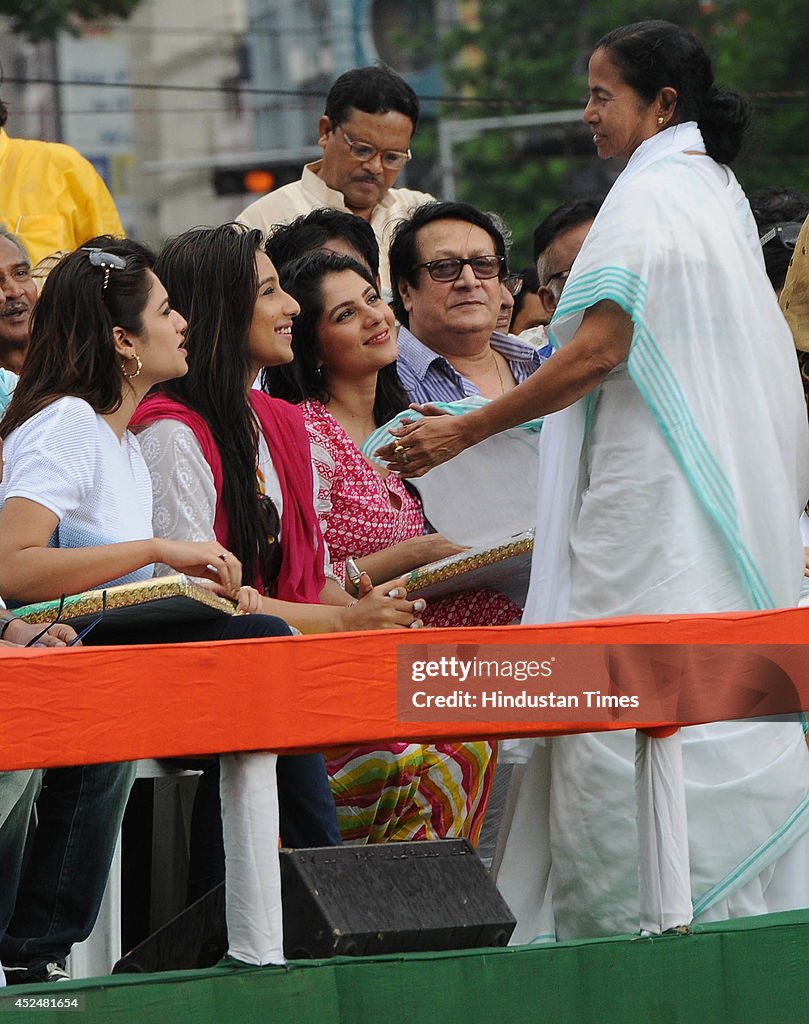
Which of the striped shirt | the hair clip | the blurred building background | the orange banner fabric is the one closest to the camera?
the orange banner fabric

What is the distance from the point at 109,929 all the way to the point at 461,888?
0.76 meters

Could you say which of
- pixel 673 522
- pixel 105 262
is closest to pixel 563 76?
pixel 105 262

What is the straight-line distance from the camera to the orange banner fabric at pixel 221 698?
9.05 feet

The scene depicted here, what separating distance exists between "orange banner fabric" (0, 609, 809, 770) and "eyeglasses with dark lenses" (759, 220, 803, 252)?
2394 millimetres

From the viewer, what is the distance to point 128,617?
3.59 m

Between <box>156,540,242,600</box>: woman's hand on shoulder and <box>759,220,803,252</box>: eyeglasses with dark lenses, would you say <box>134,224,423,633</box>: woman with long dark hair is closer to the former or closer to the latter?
<box>156,540,242,600</box>: woman's hand on shoulder

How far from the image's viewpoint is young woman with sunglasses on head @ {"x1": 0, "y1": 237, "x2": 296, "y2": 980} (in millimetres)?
2918

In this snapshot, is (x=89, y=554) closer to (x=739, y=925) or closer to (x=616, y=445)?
(x=616, y=445)

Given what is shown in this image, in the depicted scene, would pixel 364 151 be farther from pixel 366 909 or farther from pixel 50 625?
pixel 366 909

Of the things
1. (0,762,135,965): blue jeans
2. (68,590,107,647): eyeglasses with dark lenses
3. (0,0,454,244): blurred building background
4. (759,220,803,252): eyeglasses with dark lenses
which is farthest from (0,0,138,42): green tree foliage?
(0,762,135,965): blue jeans

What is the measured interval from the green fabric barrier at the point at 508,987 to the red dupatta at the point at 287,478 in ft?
4.88

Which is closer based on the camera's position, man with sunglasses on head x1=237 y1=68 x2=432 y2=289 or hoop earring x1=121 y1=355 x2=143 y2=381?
hoop earring x1=121 y1=355 x2=143 y2=381

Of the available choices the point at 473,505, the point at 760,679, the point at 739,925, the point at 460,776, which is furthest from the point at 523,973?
the point at 473,505

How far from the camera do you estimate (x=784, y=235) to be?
5.25 m
